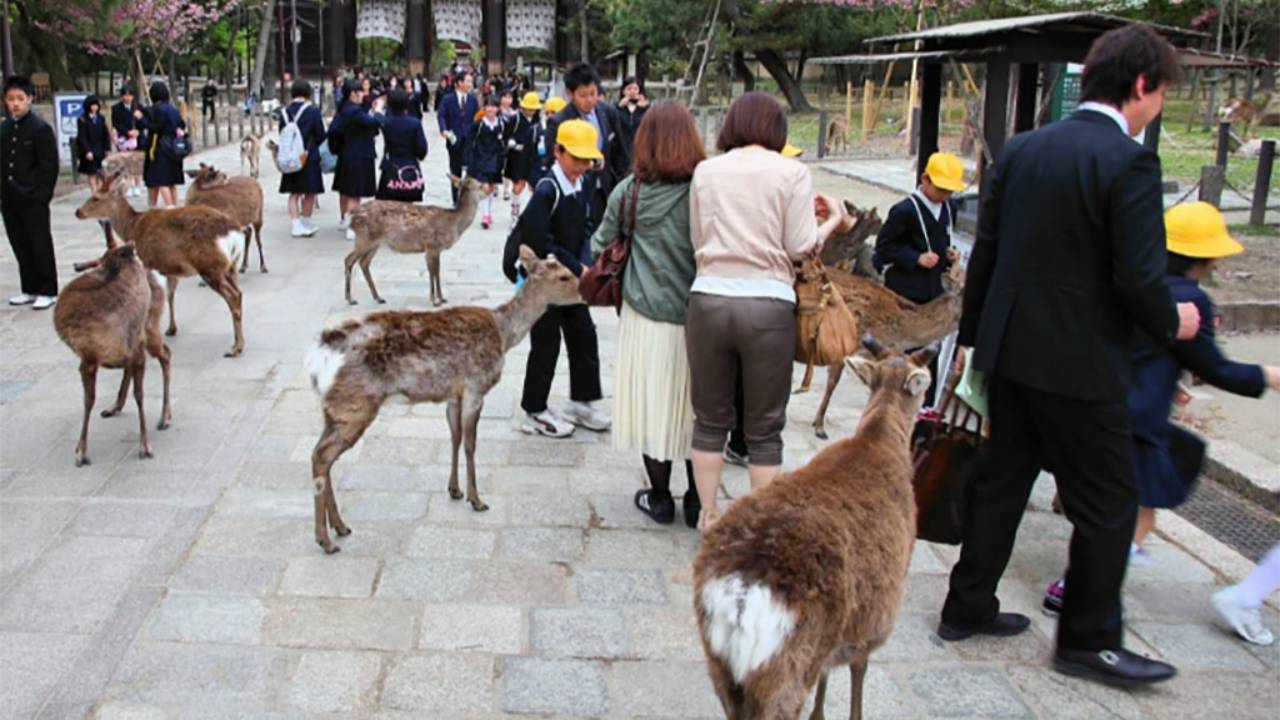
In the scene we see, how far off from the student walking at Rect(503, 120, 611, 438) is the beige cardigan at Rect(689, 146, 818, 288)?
1.53m

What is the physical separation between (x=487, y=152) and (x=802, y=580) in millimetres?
11602

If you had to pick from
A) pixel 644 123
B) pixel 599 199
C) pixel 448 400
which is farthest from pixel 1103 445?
pixel 599 199

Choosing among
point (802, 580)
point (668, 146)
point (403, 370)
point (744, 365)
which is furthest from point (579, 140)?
point (802, 580)

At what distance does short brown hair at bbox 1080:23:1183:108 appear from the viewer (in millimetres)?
3656

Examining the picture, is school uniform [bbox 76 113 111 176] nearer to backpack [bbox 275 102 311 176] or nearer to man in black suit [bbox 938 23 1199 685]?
backpack [bbox 275 102 311 176]

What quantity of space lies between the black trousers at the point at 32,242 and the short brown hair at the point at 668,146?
6602mm

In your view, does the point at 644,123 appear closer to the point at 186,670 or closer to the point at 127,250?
the point at 186,670

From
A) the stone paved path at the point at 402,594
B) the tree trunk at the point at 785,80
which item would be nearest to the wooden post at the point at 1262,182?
the stone paved path at the point at 402,594

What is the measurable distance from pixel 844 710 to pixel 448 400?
2379 millimetres

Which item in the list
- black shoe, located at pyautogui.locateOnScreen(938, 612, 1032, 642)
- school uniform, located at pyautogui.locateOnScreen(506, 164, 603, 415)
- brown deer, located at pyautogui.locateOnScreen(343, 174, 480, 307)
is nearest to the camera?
black shoe, located at pyautogui.locateOnScreen(938, 612, 1032, 642)

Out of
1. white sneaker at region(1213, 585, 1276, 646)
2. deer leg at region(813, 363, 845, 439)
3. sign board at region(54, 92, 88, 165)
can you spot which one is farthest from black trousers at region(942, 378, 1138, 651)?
sign board at region(54, 92, 88, 165)

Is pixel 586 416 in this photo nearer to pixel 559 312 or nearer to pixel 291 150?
pixel 559 312

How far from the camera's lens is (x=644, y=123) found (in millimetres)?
4777

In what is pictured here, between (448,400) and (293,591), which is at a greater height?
(448,400)
